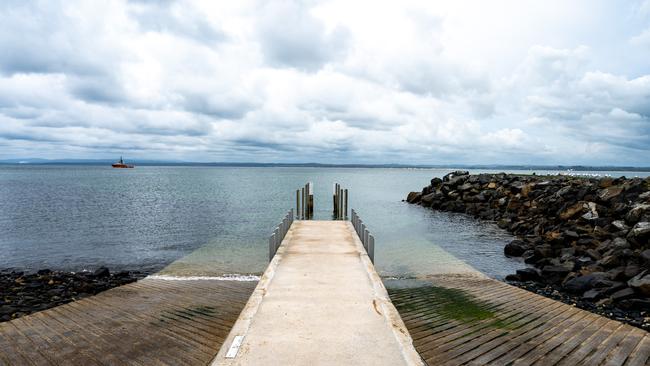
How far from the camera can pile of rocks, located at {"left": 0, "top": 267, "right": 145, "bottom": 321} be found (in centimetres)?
1213

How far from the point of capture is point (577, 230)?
2302 centimetres

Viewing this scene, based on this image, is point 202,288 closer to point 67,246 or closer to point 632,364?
point 632,364

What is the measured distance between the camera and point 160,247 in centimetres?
2388

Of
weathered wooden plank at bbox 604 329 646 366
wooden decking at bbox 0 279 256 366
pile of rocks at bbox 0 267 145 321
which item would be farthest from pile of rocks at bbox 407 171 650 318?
pile of rocks at bbox 0 267 145 321

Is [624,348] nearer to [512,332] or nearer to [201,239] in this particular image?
[512,332]

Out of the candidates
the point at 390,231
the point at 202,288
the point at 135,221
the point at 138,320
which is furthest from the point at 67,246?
the point at 390,231

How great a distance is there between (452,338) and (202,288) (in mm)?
8112

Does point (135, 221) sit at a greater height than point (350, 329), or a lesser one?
lesser

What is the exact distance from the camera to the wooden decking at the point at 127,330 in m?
8.07

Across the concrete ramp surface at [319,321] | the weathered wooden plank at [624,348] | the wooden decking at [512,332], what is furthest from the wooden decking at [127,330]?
the weathered wooden plank at [624,348]

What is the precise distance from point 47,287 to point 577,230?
2475cm

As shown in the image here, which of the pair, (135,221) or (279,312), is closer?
(279,312)

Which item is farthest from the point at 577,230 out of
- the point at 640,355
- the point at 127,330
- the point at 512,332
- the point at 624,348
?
the point at 127,330

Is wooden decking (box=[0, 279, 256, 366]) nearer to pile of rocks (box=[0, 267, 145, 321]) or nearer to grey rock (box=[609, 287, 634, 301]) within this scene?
pile of rocks (box=[0, 267, 145, 321])
